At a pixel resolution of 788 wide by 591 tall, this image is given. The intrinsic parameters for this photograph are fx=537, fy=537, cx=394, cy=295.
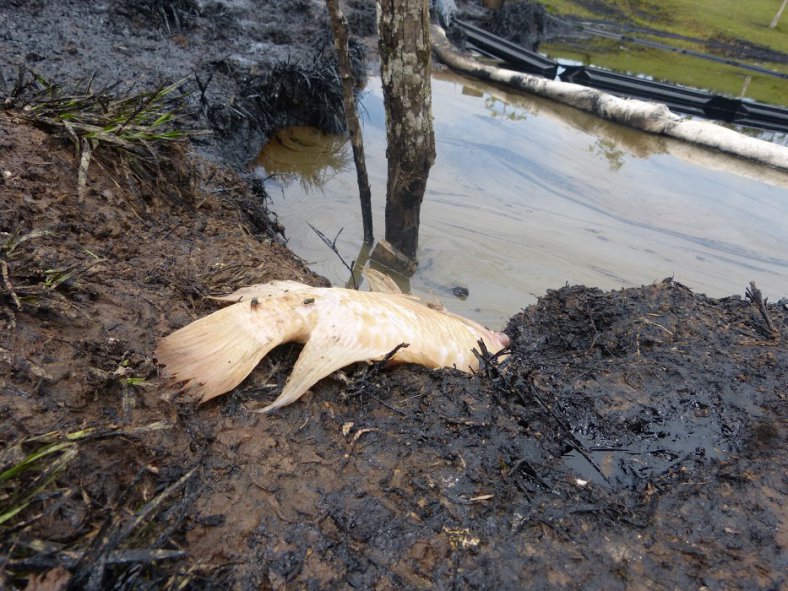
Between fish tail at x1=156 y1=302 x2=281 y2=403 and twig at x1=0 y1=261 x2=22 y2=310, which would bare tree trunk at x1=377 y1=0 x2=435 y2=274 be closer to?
fish tail at x1=156 y1=302 x2=281 y2=403

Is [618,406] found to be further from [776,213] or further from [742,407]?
[776,213]

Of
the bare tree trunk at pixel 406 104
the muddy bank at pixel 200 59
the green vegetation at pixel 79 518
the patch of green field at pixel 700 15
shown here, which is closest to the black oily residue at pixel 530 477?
the green vegetation at pixel 79 518

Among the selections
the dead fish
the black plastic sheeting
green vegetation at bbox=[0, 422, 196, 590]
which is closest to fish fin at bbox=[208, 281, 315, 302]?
the dead fish

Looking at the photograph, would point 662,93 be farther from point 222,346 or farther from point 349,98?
point 222,346

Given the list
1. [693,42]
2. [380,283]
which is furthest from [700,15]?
[380,283]

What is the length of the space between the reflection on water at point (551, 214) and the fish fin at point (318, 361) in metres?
2.71

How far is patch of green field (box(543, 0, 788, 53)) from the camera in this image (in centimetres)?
2067

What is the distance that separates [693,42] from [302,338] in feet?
75.8

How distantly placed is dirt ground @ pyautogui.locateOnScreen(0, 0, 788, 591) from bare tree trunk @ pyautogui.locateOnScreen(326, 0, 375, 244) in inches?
62.0

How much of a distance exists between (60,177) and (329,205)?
362cm

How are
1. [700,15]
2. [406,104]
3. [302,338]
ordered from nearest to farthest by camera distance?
1. [302,338]
2. [406,104]
3. [700,15]

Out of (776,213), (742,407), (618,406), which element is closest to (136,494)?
(618,406)

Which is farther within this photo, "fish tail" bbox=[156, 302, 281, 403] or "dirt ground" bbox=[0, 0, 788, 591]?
"fish tail" bbox=[156, 302, 281, 403]

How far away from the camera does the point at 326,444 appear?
2.25m
